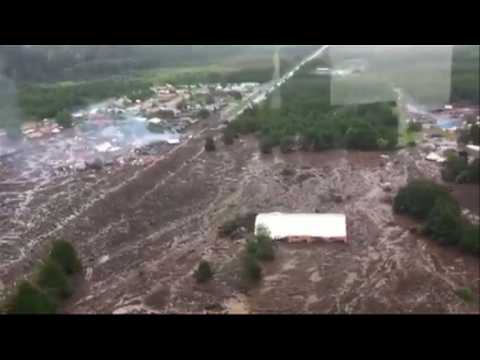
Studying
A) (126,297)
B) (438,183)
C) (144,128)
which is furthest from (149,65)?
(438,183)

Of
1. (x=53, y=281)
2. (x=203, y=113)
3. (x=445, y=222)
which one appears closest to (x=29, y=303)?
(x=53, y=281)

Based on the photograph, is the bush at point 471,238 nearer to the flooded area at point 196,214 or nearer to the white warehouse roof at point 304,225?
the flooded area at point 196,214

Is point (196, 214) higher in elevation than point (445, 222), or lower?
lower

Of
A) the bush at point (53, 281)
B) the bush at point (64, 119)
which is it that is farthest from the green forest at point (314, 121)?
the bush at point (53, 281)

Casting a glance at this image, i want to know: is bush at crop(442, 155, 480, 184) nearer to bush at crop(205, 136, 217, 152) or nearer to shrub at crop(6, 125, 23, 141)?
bush at crop(205, 136, 217, 152)

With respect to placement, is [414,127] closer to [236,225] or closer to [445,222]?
[445,222]

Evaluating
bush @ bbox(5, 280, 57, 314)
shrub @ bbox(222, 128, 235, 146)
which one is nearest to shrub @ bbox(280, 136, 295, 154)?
shrub @ bbox(222, 128, 235, 146)
